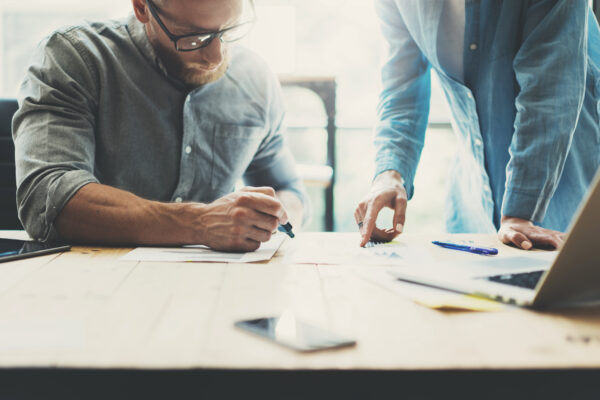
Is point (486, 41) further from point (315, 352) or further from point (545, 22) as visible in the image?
point (315, 352)

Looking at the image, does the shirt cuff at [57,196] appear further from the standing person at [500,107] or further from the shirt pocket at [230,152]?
the standing person at [500,107]

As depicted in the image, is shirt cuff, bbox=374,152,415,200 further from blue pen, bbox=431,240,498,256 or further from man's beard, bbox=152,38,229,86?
man's beard, bbox=152,38,229,86

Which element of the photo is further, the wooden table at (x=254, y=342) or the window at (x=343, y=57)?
the window at (x=343, y=57)

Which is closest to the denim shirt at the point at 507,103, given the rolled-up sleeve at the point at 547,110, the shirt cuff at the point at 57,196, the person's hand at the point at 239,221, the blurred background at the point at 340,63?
the rolled-up sleeve at the point at 547,110

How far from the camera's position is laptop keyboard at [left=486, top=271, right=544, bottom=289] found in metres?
0.67

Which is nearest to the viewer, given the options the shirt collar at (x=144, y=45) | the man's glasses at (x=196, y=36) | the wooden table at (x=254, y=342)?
the wooden table at (x=254, y=342)

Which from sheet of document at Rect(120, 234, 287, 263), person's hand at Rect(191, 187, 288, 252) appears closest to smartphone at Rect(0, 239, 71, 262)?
sheet of document at Rect(120, 234, 287, 263)

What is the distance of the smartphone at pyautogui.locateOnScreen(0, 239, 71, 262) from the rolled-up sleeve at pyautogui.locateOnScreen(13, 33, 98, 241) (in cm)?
5

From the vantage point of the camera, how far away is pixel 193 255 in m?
0.91

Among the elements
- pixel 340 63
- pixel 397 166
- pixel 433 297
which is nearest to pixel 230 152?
pixel 397 166

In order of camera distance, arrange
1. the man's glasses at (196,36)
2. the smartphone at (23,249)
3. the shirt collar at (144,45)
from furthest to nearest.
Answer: the shirt collar at (144,45) < the man's glasses at (196,36) < the smartphone at (23,249)

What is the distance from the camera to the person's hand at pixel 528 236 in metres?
1.03

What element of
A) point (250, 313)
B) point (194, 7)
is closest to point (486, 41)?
point (194, 7)

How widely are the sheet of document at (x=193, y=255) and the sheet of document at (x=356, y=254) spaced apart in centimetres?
6
